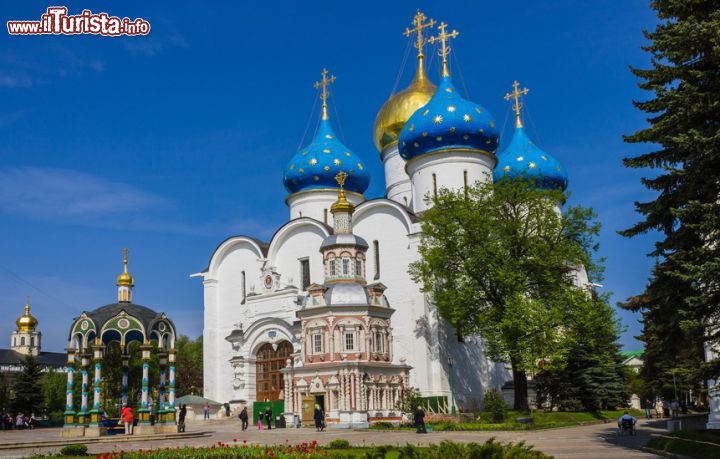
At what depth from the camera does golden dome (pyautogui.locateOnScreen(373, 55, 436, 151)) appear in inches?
1542

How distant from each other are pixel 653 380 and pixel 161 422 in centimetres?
2279

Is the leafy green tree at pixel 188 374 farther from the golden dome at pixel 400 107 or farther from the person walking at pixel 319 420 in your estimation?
the person walking at pixel 319 420

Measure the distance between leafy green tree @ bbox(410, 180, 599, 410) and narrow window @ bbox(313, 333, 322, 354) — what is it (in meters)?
4.36

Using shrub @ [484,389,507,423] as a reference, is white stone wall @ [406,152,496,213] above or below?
above

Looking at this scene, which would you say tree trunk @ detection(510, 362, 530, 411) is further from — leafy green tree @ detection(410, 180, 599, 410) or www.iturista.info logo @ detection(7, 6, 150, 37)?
www.iturista.info logo @ detection(7, 6, 150, 37)

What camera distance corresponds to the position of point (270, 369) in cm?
3381

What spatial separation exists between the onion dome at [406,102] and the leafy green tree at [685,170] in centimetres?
2468

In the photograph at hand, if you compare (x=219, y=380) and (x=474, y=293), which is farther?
(x=219, y=380)

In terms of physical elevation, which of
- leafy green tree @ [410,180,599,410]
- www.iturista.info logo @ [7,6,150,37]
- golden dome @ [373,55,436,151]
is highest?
golden dome @ [373,55,436,151]

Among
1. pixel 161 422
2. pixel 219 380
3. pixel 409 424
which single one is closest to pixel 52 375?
pixel 219 380

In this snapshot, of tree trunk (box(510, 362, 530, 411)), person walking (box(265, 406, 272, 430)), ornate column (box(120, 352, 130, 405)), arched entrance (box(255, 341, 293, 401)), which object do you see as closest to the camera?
ornate column (box(120, 352, 130, 405))

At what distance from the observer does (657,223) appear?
14.7m

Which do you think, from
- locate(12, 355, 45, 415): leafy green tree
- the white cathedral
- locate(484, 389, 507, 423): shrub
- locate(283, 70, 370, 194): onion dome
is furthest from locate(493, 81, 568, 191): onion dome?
locate(12, 355, 45, 415): leafy green tree

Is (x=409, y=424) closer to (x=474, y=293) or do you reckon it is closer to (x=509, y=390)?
(x=474, y=293)
